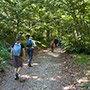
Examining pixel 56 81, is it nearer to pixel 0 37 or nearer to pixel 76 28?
pixel 0 37

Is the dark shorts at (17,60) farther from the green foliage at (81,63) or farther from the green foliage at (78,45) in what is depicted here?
the green foliage at (78,45)

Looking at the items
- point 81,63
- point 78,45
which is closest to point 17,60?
point 81,63

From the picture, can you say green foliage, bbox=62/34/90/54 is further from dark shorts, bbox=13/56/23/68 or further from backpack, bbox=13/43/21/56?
backpack, bbox=13/43/21/56

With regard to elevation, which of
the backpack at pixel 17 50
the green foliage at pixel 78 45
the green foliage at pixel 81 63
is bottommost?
the green foliage at pixel 81 63

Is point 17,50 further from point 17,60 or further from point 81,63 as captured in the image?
point 81,63

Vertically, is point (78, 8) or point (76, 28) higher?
point (78, 8)

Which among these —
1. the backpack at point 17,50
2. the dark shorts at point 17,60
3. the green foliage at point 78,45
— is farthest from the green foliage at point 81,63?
the backpack at point 17,50

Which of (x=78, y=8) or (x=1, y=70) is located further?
(x=78, y=8)

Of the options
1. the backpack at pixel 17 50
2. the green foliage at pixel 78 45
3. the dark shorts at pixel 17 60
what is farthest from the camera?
the green foliage at pixel 78 45

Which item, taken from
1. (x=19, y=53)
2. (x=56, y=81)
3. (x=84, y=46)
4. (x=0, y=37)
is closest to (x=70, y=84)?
(x=56, y=81)

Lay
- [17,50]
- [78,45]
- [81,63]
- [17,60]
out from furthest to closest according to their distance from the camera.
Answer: [78,45], [81,63], [17,60], [17,50]

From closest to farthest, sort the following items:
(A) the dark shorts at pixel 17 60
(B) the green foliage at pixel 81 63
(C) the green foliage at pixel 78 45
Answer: (A) the dark shorts at pixel 17 60 → (B) the green foliage at pixel 81 63 → (C) the green foliage at pixel 78 45

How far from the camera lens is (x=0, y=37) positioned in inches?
394

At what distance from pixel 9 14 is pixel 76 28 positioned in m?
7.10
